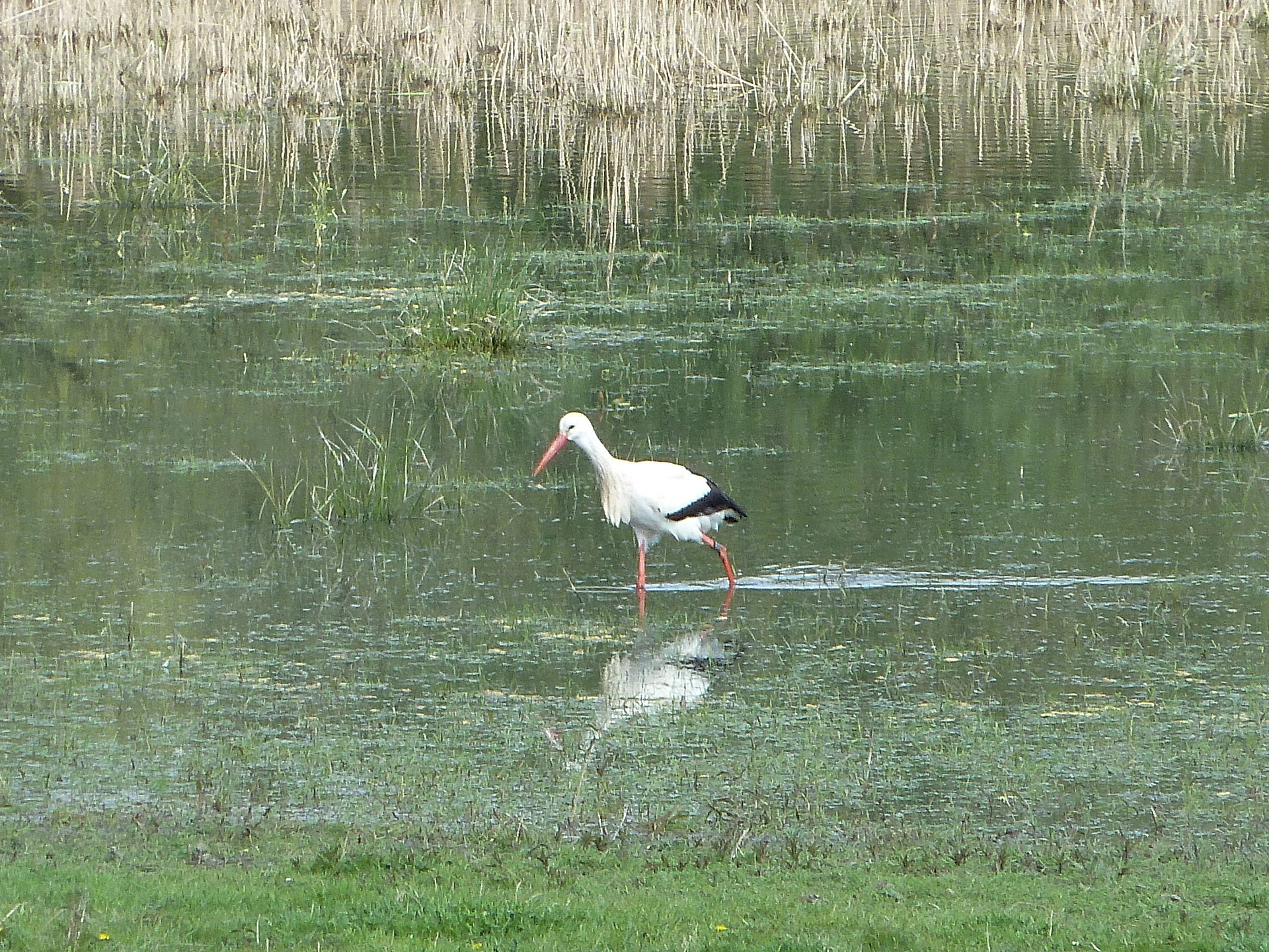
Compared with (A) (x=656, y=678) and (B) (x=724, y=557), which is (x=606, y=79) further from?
(A) (x=656, y=678)

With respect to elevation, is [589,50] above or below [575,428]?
above

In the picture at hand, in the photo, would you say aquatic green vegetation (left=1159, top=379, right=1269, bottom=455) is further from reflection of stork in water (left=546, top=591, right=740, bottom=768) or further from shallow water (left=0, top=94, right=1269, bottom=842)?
reflection of stork in water (left=546, top=591, right=740, bottom=768)

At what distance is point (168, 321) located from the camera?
13.1 m

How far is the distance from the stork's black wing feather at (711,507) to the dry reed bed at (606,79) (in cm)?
762

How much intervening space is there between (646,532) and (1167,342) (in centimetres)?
493

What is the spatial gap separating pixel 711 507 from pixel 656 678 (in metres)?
1.45

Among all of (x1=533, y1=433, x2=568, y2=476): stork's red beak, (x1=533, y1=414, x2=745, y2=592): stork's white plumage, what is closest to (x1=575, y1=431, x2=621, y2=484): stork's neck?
(x1=533, y1=414, x2=745, y2=592): stork's white plumage

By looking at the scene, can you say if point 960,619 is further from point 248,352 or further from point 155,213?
point 155,213

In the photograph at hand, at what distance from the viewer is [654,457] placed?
34.0 feet

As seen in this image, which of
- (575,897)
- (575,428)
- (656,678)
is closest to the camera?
(575,897)

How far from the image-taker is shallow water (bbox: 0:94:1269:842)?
22.9ft

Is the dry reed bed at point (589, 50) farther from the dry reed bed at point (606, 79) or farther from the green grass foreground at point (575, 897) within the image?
the green grass foreground at point (575, 897)

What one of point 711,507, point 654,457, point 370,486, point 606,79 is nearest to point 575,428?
point 711,507

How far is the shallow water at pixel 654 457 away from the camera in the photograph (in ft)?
22.9
